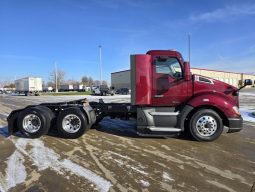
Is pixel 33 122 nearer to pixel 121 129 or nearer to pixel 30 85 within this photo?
pixel 121 129

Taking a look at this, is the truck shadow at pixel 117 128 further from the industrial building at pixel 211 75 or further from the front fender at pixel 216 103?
the industrial building at pixel 211 75

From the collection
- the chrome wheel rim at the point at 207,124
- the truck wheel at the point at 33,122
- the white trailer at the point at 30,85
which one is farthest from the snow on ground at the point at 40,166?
the white trailer at the point at 30,85

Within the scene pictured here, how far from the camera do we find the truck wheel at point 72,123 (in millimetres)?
8609

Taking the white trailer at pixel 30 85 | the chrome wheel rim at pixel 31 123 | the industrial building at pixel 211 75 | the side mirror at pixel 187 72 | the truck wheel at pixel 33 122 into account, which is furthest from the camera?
the industrial building at pixel 211 75

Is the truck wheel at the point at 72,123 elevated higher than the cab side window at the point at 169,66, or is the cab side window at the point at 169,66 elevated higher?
the cab side window at the point at 169,66

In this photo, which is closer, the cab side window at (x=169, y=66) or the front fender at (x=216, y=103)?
the front fender at (x=216, y=103)

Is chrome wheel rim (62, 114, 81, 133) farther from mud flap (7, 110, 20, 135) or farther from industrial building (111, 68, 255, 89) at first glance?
industrial building (111, 68, 255, 89)

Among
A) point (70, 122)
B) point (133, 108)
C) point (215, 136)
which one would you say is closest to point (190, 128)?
point (215, 136)

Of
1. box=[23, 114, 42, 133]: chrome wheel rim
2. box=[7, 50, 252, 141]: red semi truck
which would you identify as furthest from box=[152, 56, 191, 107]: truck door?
box=[23, 114, 42, 133]: chrome wheel rim

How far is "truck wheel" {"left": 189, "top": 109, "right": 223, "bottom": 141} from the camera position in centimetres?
803

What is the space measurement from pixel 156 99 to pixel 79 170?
11.7 feet

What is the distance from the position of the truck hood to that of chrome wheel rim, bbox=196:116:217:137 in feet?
2.56

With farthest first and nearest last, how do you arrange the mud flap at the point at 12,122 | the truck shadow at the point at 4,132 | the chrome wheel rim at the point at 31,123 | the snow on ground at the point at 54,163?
the truck shadow at the point at 4,132
the mud flap at the point at 12,122
the chrome wheel rim at the point at 31,123
the snow on ground at the point at 54,163

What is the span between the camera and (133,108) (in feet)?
29.6
